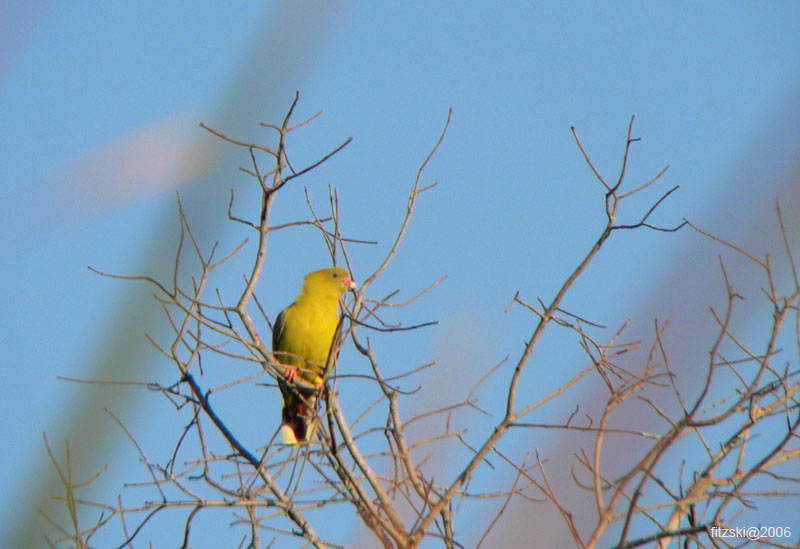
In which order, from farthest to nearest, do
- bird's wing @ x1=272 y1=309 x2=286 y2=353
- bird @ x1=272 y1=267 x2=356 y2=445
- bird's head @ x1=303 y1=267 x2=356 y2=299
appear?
bird's head @ x1=303 y1=267 x2=356 y2=299
bird's wing @ x1=272 y1=309 x2=286 y2=353
bird @ x1=272 y1=267 x2=356 y2=445

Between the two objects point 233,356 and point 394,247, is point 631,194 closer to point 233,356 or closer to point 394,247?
point 394,247

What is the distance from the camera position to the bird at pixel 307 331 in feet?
17.1

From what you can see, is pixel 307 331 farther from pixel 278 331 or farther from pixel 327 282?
pixel 327 282

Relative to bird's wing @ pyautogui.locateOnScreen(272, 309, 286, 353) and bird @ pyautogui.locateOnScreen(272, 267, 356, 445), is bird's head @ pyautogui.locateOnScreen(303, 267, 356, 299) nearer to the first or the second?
bird @ pyautogui.locateOnScreen(272, 267, 356, 445)

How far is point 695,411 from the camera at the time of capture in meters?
3.08

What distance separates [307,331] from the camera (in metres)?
5.44

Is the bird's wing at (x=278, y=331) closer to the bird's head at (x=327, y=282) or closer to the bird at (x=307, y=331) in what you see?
the bird at (x=307, y=331)

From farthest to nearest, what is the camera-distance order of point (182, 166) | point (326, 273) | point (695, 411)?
point (326, 273)
point (695, 411)
point (182, 166)

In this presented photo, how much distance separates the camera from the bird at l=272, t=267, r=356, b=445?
205 inches

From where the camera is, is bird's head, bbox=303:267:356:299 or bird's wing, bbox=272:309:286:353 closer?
bird's wing, bbox=272:309:286:353

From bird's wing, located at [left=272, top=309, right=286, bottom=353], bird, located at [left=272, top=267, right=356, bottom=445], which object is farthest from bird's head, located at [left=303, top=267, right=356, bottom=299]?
bird's wing, located at [left=272, top=309, right=286, bottom=353]

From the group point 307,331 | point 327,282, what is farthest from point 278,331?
point 327,282

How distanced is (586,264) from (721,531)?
108 cm

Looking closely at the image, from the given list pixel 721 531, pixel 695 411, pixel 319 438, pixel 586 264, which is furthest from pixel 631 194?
pixel 319 438
